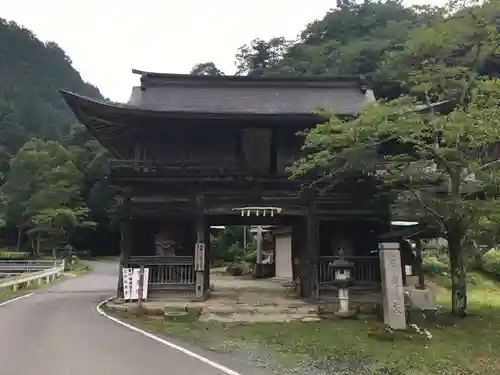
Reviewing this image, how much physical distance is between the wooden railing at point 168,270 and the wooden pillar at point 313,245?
3509 millimetres

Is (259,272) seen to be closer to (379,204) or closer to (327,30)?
(379,204)

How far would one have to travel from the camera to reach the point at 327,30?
63.0 m

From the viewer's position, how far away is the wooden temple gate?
544 inches

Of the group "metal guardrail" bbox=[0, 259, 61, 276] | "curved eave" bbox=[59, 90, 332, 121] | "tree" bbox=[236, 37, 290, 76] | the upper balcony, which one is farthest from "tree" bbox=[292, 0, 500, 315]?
"tree" bbox=[236, 37, 290, 76]

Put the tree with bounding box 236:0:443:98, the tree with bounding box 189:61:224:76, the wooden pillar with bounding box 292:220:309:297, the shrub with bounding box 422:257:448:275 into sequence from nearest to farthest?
1. the wooden pillar with bounding box 292:220:309:297
2. the shrub with bounding box 422:257:448:275
3. the tree with bounding box 236:0:443:98
4. the tree with bounding box 189:61:224:76

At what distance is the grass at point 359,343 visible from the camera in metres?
7.34

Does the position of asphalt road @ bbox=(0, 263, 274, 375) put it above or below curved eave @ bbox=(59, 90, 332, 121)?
below

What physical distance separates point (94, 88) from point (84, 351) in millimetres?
89710

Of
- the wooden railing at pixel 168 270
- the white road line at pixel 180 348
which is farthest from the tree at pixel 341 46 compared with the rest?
the white road line at pixel 180 348

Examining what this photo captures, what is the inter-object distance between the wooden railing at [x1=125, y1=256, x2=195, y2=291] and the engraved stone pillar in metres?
5.89

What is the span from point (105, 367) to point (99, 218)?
161 feet

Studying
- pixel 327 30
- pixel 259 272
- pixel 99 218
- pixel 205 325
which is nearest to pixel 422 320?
pixel 205 325

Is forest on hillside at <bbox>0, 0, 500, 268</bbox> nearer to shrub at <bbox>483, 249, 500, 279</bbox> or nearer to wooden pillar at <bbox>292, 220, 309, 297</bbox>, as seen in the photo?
wooden pillar at <bbox>292, 220, 309, 297</bbox>

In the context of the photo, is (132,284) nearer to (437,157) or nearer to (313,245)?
(313,245)
